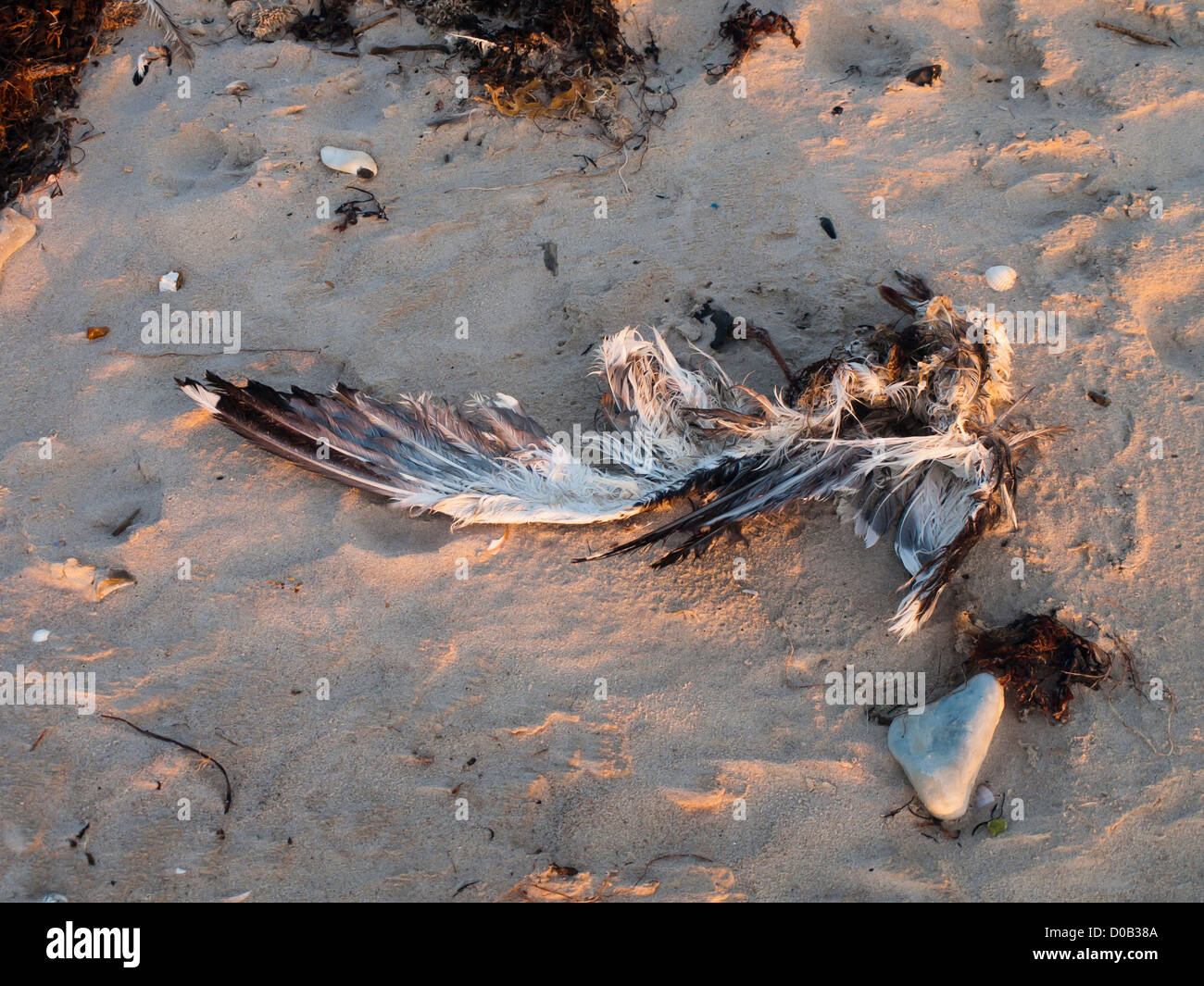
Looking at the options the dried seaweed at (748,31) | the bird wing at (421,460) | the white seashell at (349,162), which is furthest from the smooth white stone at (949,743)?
the white seashell at (349,162)

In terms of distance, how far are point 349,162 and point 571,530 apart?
195cm

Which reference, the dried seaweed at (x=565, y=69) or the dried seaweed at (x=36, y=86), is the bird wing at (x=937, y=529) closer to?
the dried seaweed at (x=565, y=69)

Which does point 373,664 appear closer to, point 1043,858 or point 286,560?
point 286,560

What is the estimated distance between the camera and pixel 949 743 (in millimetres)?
2594

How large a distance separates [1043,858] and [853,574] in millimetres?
995

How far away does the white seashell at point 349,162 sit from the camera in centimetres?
373

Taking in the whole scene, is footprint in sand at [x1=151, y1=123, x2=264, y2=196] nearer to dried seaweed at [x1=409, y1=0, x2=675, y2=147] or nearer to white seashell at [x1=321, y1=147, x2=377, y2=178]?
white seashell at [x1=321, y1=147, x2=377, y2=178]

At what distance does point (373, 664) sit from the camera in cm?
280

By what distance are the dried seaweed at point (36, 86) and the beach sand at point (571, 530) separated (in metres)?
0.12

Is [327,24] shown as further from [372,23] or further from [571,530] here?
[571,530]

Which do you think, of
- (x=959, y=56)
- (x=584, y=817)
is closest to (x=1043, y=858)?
(x=584, y=817)

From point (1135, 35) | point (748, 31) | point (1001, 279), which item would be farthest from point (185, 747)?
point (1135, 35)

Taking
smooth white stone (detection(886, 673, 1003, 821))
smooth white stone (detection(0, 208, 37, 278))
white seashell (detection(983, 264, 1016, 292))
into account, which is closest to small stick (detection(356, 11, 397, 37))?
smooth white stone (detection(0, 208, 37, 278))

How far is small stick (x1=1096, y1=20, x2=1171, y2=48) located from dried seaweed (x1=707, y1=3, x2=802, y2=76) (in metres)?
1.37
